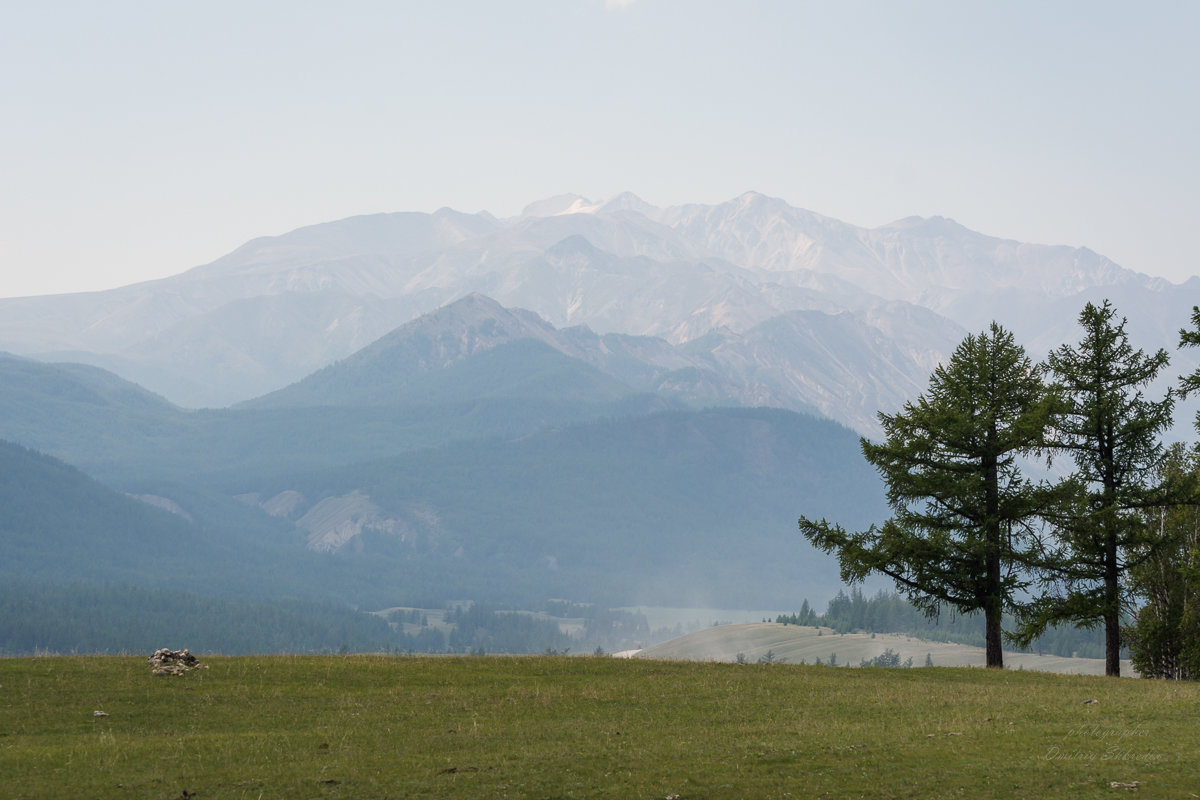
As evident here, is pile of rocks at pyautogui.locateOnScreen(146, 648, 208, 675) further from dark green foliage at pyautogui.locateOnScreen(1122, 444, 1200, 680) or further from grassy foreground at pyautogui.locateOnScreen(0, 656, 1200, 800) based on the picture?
dark green foliage at pyautogui.locateOnScreen(1122, 444, 1200, 680)

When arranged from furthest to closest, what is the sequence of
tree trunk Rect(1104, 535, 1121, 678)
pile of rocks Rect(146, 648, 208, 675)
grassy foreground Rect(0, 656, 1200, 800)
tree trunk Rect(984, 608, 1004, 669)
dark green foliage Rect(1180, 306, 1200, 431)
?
tree trunk Rect(984, 608, 1004, 669) < tree trunk Rect(1104, 535, 1121, 678) < dark green foliage Rect(1180, 306, 1200, 431) < pile of rocks Rect(146, 648, 208, 675) < grassy foreground Rect(0, 656, 1200, 800)

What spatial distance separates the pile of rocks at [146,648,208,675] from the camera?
4041cm

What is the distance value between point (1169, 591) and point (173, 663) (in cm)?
4187

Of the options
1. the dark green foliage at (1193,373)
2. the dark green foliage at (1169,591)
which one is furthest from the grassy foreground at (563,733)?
the dark green foliage at (1193,373)

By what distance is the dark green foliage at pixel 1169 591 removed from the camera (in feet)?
170

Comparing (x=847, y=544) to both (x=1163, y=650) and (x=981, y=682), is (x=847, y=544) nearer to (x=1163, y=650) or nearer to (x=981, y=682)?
(x=981, y=682)

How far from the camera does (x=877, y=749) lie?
30828mm

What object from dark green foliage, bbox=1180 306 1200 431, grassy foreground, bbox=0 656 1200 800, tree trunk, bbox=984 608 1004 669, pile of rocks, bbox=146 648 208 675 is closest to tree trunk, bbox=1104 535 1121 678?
tree trunk, bbox=984 608 1004 669

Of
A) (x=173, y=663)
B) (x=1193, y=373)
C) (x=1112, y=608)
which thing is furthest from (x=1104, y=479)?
(x=173, y=663)

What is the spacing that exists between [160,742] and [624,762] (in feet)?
38.9

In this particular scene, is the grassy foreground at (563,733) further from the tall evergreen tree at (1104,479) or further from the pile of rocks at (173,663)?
the tall evergreen tree at (1104,479)

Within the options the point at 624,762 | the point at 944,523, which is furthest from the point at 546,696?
the point at 944,523

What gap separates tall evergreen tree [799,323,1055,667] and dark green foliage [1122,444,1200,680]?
564cm

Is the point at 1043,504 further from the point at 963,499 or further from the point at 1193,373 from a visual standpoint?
the point at 1193,373
